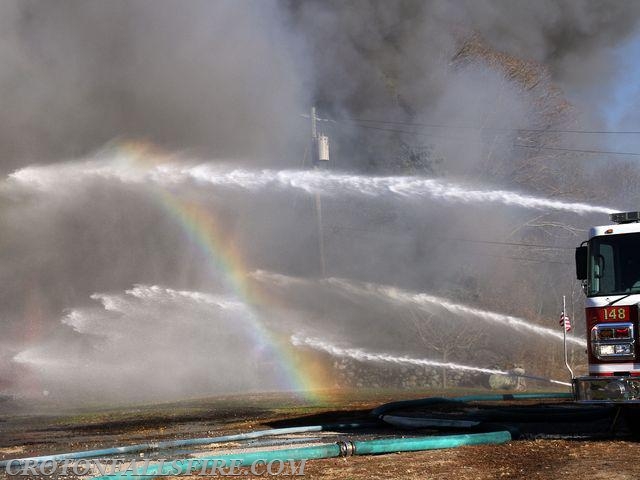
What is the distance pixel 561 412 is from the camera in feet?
38.1

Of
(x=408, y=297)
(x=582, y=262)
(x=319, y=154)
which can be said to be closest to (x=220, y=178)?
(x=319, y=154)

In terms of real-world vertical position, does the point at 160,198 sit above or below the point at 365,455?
above

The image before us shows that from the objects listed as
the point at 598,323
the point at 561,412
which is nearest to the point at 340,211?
the point at 561,412

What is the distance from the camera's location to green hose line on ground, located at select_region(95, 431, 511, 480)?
7114 millimetres

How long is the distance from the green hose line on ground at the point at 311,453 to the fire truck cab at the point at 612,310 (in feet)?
4.08

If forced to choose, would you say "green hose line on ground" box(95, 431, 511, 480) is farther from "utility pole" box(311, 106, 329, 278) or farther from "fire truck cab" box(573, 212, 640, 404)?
"utility pole" box(311, 106, 329, 278)

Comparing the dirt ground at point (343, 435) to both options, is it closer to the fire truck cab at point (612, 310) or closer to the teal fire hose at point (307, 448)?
the teal fire hose at point (307, 448)

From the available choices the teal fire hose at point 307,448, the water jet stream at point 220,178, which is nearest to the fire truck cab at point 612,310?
the teal fire hose at point 307,448

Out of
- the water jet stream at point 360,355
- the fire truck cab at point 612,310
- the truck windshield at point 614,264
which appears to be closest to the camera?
the fire truck cab at point 612,310

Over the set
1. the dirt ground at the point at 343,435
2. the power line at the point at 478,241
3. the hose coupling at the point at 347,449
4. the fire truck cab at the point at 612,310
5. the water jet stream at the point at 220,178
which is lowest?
the dirt ground at the point at 343,435

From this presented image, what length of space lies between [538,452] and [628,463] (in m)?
1.05

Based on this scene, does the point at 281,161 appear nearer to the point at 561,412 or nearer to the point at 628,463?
the point at 561,412

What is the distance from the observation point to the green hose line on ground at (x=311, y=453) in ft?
23.3

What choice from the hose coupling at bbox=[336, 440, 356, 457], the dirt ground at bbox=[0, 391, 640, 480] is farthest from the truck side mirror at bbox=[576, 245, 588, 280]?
the hose coupling at bbox=[336, 440, 356, 457]
